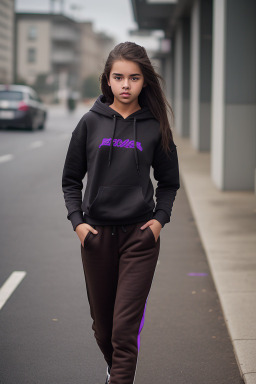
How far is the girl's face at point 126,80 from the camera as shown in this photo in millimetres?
3059

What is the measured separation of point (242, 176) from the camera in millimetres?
11031

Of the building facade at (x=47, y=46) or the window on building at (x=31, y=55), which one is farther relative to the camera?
the window on building at (x=31, y=55)

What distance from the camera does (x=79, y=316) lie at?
490cm

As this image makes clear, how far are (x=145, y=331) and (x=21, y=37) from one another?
124 metres

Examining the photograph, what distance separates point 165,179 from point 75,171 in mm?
433

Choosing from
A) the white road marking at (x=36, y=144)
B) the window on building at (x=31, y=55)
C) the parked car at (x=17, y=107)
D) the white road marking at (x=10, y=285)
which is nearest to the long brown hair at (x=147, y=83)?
the white road marking at (x=10, y=285)

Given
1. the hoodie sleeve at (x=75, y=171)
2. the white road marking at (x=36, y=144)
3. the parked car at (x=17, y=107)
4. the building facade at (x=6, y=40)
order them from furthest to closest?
the building facade at (x=6, y=40)
the parked car at (x=17, y=107)
the white road marking at (x=36, y=144)
the hoodie sleeve at (x=75, y=171)

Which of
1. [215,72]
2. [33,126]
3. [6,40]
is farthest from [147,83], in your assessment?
[6,40]

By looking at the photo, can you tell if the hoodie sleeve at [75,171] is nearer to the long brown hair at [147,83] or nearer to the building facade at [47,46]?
the long brown hair at [147,83]

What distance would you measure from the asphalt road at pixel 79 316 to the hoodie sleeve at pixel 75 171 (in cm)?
112

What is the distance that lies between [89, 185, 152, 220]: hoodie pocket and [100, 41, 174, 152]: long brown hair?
276 millimetres

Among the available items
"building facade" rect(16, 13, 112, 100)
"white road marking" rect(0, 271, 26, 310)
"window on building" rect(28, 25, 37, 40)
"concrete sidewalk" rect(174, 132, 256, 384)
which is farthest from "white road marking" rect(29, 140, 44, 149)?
"window on building" rect(28, 25, 37, 40)

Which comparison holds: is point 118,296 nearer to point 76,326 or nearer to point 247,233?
point 76,326

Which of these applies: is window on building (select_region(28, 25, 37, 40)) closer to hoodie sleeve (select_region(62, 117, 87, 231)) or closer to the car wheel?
the car wheel
